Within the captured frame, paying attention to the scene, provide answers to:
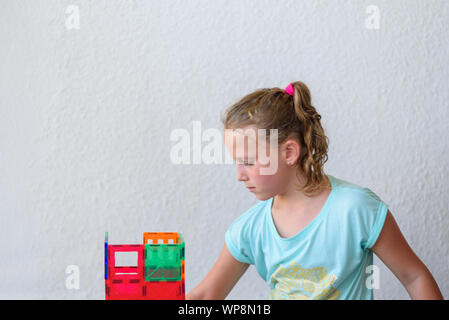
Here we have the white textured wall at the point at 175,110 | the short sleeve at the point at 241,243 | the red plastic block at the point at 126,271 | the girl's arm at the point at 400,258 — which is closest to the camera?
the red plastic block at the point at 126,271

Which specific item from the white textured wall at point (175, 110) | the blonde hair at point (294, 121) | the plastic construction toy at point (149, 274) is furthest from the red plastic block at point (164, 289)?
the white textured wall at point (175, 110)

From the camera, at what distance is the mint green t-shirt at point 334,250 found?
90cm

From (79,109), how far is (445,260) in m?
1.03

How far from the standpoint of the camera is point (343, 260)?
906mm

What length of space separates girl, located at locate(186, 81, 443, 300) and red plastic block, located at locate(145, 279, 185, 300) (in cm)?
18

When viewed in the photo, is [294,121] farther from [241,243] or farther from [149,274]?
[149,274]

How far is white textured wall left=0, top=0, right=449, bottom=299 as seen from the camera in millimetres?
1408

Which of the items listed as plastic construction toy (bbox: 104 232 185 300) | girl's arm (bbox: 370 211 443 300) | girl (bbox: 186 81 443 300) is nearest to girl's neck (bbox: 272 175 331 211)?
girl (bbox: 186 81 443 300)

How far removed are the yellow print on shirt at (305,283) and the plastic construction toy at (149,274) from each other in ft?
0.79

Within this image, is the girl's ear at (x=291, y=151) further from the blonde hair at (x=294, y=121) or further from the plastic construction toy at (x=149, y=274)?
the plastic construction toy at (x=149, y=274)

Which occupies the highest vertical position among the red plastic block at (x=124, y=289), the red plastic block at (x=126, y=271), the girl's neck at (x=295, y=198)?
the girl's neck at (x=295, y=198)

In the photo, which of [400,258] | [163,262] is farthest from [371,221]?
[163,262]

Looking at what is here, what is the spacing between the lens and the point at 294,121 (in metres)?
0.92

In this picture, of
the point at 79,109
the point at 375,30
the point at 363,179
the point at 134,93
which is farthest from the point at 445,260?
the point at 79,109
